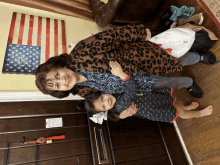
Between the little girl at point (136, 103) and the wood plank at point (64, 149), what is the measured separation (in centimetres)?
46

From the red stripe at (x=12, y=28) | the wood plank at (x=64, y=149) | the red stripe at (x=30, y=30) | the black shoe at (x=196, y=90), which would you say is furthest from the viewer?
the red stripe at (x=30, y=30)

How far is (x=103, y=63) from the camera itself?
1147 mm

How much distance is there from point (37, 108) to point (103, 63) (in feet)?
3.30

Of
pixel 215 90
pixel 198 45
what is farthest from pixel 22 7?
pixel 215 90

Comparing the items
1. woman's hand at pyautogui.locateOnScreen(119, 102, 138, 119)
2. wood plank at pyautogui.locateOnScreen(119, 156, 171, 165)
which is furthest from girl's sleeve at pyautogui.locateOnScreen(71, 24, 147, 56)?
wood plank at pyautogui.locateOnScreen(119, 156, 171, 165)

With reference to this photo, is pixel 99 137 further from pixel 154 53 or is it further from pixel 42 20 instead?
pixel 42 20

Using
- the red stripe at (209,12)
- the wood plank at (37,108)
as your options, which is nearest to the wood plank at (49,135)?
the wood plank at (37,108)

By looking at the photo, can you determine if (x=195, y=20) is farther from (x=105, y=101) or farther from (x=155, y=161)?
(x=155, y=161)

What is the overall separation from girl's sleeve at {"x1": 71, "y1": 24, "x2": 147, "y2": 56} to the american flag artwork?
1.06 metres

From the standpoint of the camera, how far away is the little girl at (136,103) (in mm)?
1271

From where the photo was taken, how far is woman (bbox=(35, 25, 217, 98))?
1.11m

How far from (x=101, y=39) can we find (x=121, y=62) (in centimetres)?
25

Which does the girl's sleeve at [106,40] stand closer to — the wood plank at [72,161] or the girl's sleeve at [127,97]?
the girl's sleeve at [127,97]

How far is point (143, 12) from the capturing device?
89.9 inches
